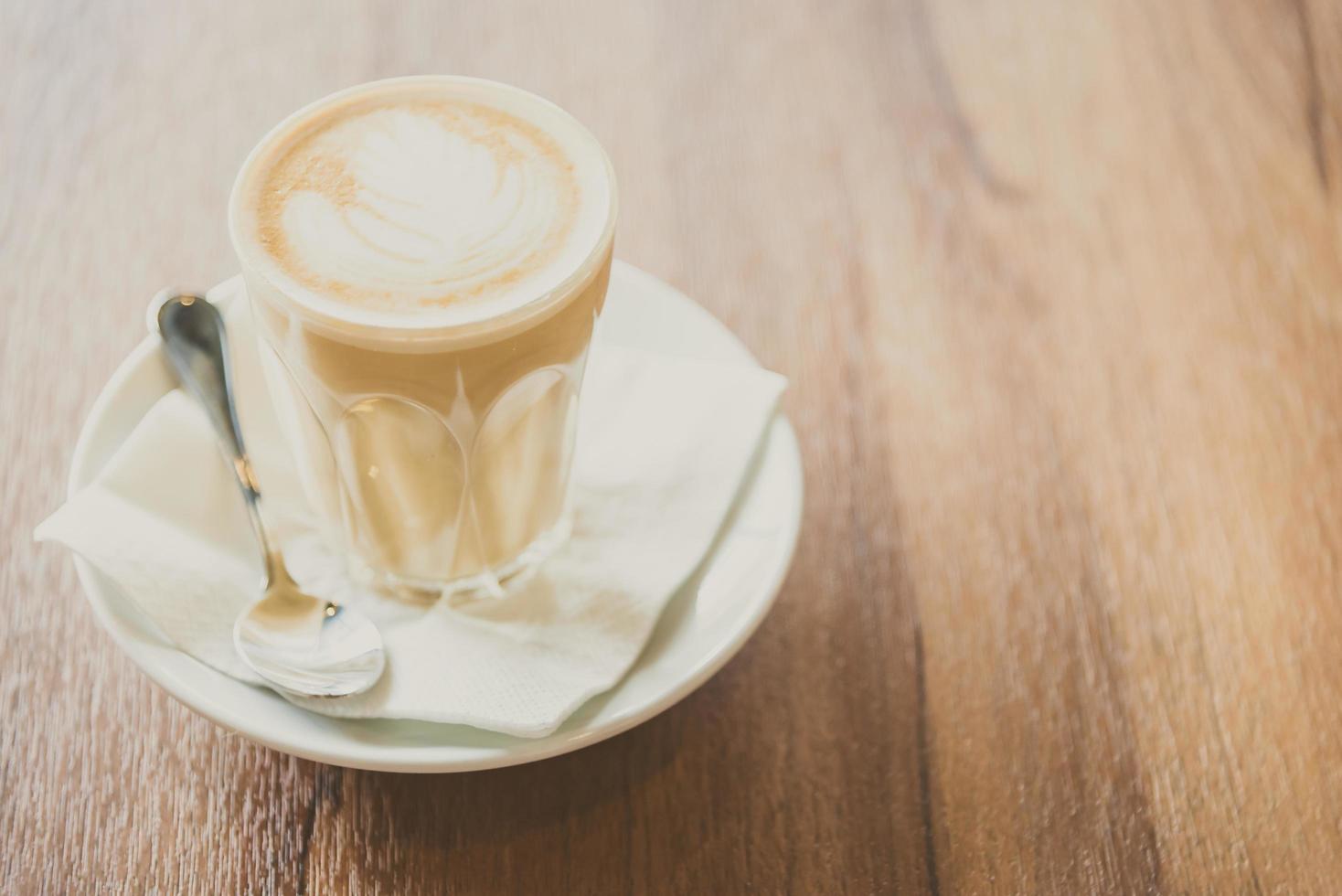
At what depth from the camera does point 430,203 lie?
55cm

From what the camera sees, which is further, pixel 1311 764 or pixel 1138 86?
pixel 1138 86

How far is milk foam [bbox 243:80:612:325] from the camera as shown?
1.69 feet

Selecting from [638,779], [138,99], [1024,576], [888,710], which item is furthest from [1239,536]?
[138,99]

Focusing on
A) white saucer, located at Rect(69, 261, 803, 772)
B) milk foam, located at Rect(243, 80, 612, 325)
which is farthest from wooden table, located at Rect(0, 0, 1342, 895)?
milk foam, located at Rect(243, 80, 612, 325)

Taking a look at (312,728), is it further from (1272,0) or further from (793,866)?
(1272,0)

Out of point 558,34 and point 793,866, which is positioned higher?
point 558,34

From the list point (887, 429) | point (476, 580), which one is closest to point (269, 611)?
point (476, 580)

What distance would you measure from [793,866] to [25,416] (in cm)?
52

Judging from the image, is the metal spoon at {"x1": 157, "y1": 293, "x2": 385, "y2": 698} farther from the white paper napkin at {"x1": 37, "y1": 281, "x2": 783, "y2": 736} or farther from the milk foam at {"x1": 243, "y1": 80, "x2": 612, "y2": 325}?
the milk foam at {"x1": 243, "y1": 80, "x2": 612, "y2": 325}

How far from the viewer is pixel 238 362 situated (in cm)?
68

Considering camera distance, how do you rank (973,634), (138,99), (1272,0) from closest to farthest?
(973,634) → (138,99) → (1272,0)

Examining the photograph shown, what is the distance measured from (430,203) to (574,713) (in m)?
0.24

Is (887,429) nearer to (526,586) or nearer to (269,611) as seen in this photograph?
(526,586)

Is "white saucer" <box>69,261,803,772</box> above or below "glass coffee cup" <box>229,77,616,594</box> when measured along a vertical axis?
below
